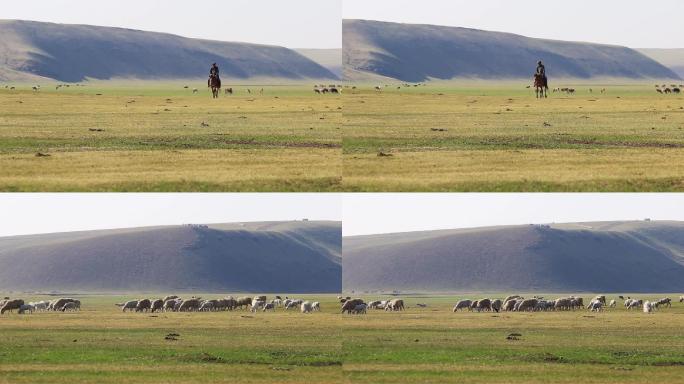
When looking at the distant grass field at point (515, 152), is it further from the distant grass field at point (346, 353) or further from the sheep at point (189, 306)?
the sheep at point (189, 306)

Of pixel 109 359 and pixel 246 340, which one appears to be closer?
pixel 109 359

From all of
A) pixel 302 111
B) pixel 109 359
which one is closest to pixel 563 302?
pixel 302 111

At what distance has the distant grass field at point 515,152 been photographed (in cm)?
5672

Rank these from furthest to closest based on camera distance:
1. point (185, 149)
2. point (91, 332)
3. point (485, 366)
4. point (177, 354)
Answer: point (91, 332), point (185, 149), point (177, 354), point (485, 366)

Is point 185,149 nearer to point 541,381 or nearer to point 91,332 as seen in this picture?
point 91,332

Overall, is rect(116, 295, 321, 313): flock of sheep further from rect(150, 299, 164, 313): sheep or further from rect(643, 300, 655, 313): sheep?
rect(643, 300, 655, 313): sheep

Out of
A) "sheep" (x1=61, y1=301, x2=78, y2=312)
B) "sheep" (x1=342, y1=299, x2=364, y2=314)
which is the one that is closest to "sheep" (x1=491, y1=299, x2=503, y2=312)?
"sheep" (x1=342, y1=299, x2=364, y2=314)

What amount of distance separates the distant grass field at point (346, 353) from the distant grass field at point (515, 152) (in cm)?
801

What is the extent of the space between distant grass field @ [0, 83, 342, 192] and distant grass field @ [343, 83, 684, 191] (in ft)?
7.66

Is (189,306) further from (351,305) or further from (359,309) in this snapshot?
(359,309)

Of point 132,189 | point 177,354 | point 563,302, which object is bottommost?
point 563,302

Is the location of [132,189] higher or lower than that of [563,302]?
higher

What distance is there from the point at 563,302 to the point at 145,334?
60.1 meters

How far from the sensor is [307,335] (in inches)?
2808
